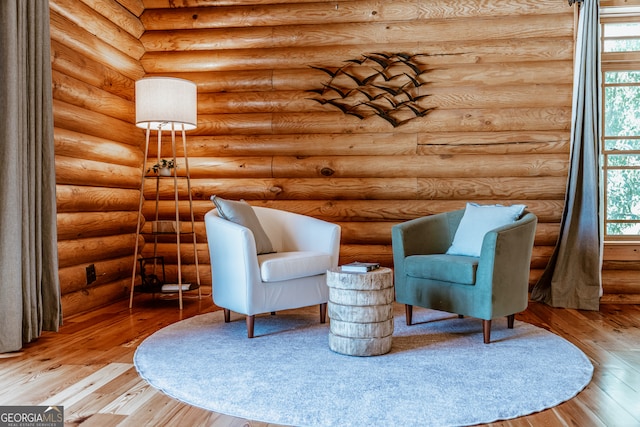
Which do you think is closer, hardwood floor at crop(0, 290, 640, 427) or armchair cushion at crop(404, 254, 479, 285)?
hardwood floor at crop(0, 290, 640, 427)

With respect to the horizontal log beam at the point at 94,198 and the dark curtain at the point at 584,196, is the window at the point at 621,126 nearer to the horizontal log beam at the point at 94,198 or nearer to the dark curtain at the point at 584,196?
the dark curtain at the point at 584,196

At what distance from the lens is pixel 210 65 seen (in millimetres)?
4883

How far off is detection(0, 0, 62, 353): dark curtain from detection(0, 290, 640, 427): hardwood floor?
0.23 meters

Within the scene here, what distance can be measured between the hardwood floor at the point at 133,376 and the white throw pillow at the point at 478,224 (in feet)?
2.62

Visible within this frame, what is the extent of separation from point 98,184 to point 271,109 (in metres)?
1.70

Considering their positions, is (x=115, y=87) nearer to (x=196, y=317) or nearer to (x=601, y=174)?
(x=196, y=317)

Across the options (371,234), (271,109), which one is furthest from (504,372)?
(271,109)

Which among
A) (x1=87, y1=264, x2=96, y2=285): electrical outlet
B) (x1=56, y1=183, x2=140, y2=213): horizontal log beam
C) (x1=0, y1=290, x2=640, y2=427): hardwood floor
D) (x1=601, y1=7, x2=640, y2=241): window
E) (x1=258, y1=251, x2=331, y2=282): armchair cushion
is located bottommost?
(x1=0, y1=290, x2=640, y2=427): hardwood floor

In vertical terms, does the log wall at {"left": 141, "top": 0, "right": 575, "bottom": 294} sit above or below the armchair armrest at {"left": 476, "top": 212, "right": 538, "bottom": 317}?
above

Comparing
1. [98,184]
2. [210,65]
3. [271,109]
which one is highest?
[210,65]

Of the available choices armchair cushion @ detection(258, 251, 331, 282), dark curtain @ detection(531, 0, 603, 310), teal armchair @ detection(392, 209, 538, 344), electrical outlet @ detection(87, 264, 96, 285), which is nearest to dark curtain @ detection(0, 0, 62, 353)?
electrical outlet @ detection(87, 264, 96, 285)

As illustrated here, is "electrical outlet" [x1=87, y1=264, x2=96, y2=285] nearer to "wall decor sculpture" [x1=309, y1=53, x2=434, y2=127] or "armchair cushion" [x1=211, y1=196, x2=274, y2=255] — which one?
"armchair cushion" [x1=211, y1=196, x2=274, y2=255]

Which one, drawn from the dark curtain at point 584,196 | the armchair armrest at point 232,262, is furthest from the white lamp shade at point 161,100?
the dark curtain at point 584,196

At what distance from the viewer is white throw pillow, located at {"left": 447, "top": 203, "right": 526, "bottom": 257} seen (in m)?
3.50
